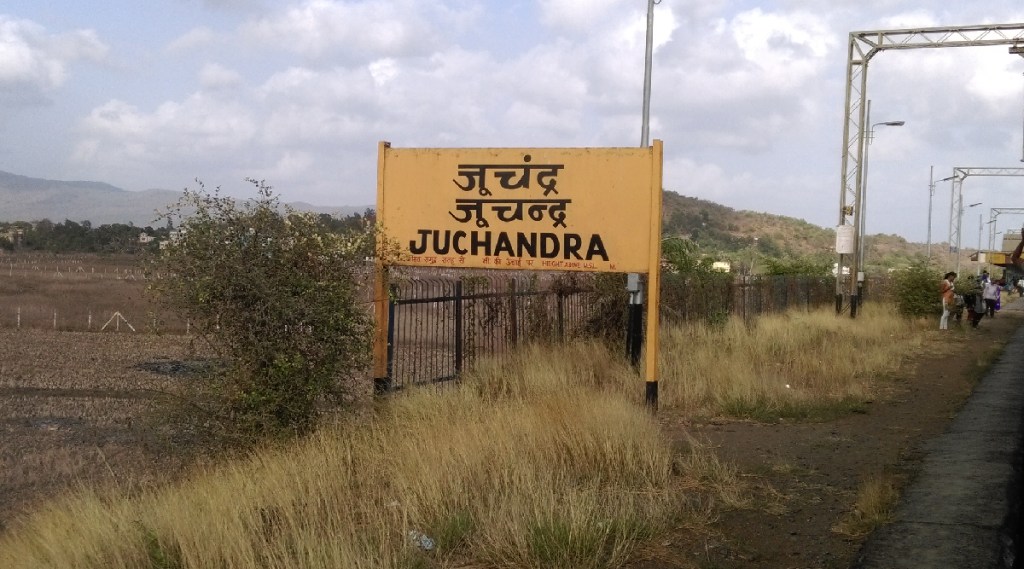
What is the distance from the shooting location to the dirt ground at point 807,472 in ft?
19.0

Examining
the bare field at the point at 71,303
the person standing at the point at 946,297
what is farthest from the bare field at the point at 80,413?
Answer: the person standing at the point at 946,297

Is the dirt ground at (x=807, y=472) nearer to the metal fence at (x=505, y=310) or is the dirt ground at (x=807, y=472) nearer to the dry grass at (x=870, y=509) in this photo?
the dry grass at (x=870, y=509)

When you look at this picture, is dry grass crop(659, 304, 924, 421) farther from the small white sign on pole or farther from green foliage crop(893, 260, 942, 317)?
green foliage crop(893, 260, 942, 317)

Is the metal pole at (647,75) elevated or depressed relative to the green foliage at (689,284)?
elevated

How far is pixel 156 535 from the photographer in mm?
5562

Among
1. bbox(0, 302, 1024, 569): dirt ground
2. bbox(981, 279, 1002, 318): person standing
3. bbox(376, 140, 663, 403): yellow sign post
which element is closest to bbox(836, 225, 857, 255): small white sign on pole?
bbox(0, 302, 1024, 569): dirt ground

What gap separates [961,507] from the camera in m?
6.72

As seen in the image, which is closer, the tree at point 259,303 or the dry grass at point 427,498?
the dry grass at point 427,498

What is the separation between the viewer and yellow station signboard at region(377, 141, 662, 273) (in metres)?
10.6

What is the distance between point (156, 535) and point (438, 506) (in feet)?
5.36

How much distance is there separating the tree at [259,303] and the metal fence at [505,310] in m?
2.06

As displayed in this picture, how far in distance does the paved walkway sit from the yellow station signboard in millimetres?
3619

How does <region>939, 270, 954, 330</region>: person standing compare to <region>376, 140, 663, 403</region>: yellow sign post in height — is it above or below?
below

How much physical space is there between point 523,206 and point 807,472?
4274mm
